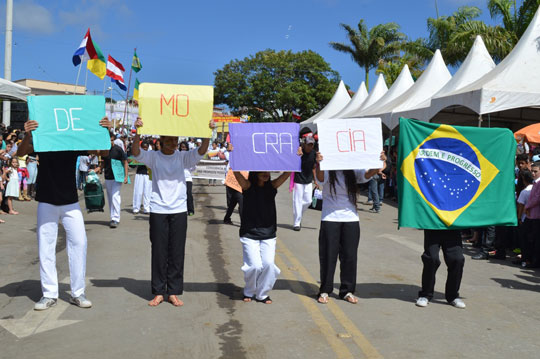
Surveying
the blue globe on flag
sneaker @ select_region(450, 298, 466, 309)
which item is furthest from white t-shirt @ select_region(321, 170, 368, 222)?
sneaker @ select_region(450, 298, 466, 309)

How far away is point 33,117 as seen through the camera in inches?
231

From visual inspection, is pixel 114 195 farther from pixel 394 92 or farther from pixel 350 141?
pixel 394 92

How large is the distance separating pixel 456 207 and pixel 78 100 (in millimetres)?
4348

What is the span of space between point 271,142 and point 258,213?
2.62 feet

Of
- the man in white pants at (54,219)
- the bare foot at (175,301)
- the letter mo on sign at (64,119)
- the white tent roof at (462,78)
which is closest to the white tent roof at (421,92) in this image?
the white tent roof at (462,78)

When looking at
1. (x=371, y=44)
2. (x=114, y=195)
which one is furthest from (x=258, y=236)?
(x=371, y=44)

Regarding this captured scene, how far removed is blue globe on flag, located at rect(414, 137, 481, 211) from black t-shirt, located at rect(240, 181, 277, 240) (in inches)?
68.6

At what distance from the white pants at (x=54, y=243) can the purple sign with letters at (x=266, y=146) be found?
1.79 m

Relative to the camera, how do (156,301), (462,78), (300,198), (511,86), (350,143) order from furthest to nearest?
(462,78) → (511,86) → (300,198) → (350,143) → (156,301)

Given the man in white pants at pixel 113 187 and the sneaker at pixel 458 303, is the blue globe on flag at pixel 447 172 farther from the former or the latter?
the man in white pants at pixel 113 187

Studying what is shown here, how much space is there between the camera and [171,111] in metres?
6.14

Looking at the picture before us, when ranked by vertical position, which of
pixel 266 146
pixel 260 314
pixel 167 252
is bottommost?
pixel 260 314

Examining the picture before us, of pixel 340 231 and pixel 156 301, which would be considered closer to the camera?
pixel 156 301

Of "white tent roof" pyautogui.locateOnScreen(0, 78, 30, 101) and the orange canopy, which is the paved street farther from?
"white tent roof" pyautogui.locateOnScreen(0, 78, 30, 101)
